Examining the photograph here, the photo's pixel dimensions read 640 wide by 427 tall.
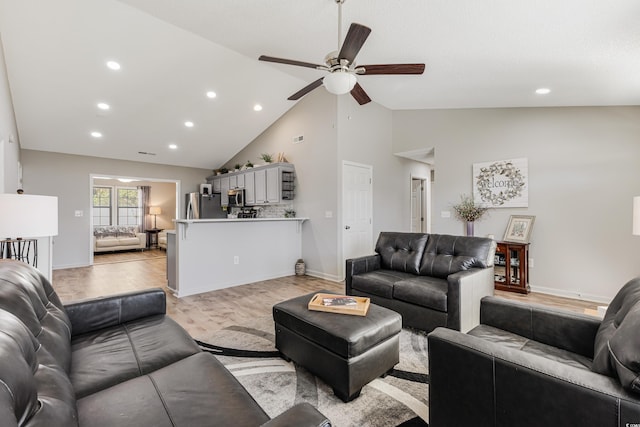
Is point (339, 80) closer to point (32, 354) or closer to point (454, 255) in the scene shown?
point (454, 255)

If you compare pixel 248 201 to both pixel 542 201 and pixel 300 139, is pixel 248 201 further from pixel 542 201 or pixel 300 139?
pixel 542 201

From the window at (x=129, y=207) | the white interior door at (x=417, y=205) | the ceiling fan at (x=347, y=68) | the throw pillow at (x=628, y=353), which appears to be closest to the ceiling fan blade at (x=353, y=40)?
the ceiling fan at (x=347, y=68)

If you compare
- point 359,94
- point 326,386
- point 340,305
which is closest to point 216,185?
point 359,94

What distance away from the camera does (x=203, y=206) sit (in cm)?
732

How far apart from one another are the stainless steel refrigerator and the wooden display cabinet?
631 cm

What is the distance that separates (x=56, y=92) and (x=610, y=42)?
21.7 ft

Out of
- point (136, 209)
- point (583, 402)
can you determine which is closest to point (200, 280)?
point (583, 402)

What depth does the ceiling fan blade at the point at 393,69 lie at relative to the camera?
7.96 ft

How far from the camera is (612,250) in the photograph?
3.55 metres

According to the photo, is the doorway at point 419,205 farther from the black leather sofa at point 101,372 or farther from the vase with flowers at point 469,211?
the black leather sofa at point 101,372

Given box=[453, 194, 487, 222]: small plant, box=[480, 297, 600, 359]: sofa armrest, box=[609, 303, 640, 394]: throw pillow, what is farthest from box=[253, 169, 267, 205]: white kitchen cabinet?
box=[609, 303, 640, 394]: throw pillow

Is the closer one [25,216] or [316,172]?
[25,216]

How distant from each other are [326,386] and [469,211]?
147 inches

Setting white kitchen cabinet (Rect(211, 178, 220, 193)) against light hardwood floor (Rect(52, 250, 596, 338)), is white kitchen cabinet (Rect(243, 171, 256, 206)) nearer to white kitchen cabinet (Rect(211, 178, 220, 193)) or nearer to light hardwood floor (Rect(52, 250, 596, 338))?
white kitchen cabinet (Rect(211, 178, 220, 193))
